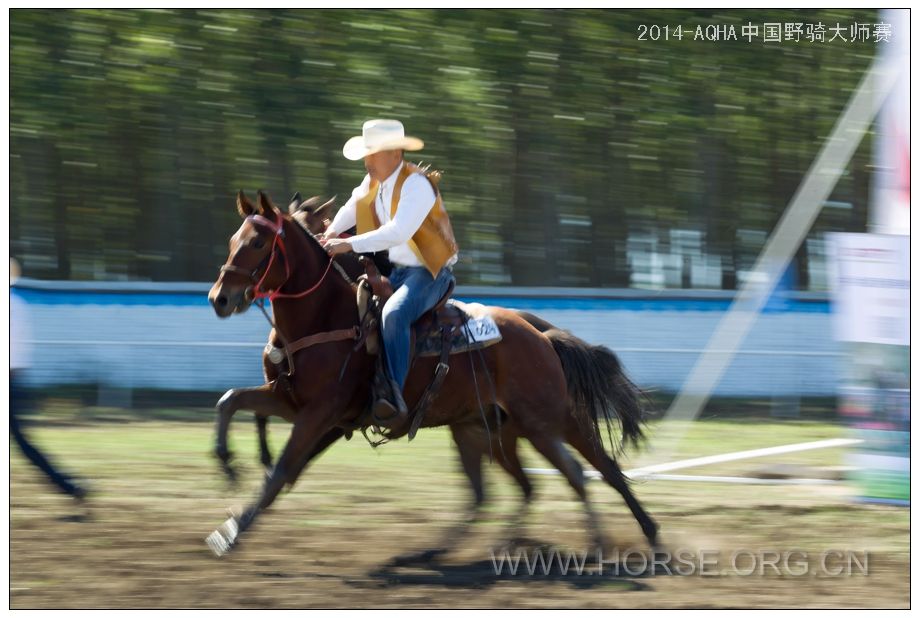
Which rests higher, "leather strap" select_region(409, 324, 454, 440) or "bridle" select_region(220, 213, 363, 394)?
"bridle" select_region(220, 213, 363, 394)

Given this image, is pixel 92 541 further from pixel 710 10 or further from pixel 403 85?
pixel 710 10

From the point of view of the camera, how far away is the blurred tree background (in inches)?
565

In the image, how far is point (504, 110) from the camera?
14.8 metres

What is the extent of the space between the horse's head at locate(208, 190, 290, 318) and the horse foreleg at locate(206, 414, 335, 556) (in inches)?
28.0

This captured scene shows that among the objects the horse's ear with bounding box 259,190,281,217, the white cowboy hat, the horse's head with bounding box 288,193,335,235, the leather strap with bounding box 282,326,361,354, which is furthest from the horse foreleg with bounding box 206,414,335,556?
the white cowboy hat

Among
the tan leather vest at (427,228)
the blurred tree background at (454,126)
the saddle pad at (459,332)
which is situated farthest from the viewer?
the blurred tree background at (454,126)

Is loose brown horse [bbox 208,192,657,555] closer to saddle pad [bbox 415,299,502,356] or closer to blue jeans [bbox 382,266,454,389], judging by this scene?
saddle pad [bbox 415,299,502,356]

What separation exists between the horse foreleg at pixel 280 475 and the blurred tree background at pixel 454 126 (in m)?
9.08

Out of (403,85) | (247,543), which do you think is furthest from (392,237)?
(403,85)

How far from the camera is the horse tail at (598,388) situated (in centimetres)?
689

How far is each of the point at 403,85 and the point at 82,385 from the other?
5447 mm

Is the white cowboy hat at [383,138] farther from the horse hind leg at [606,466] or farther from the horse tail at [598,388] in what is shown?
the horse hind leg at [606,466]

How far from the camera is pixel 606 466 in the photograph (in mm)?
6773

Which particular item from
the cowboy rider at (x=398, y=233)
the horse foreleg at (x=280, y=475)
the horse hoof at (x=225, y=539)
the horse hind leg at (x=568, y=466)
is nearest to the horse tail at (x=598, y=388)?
the horse hind leg at (x=568, y=466)
